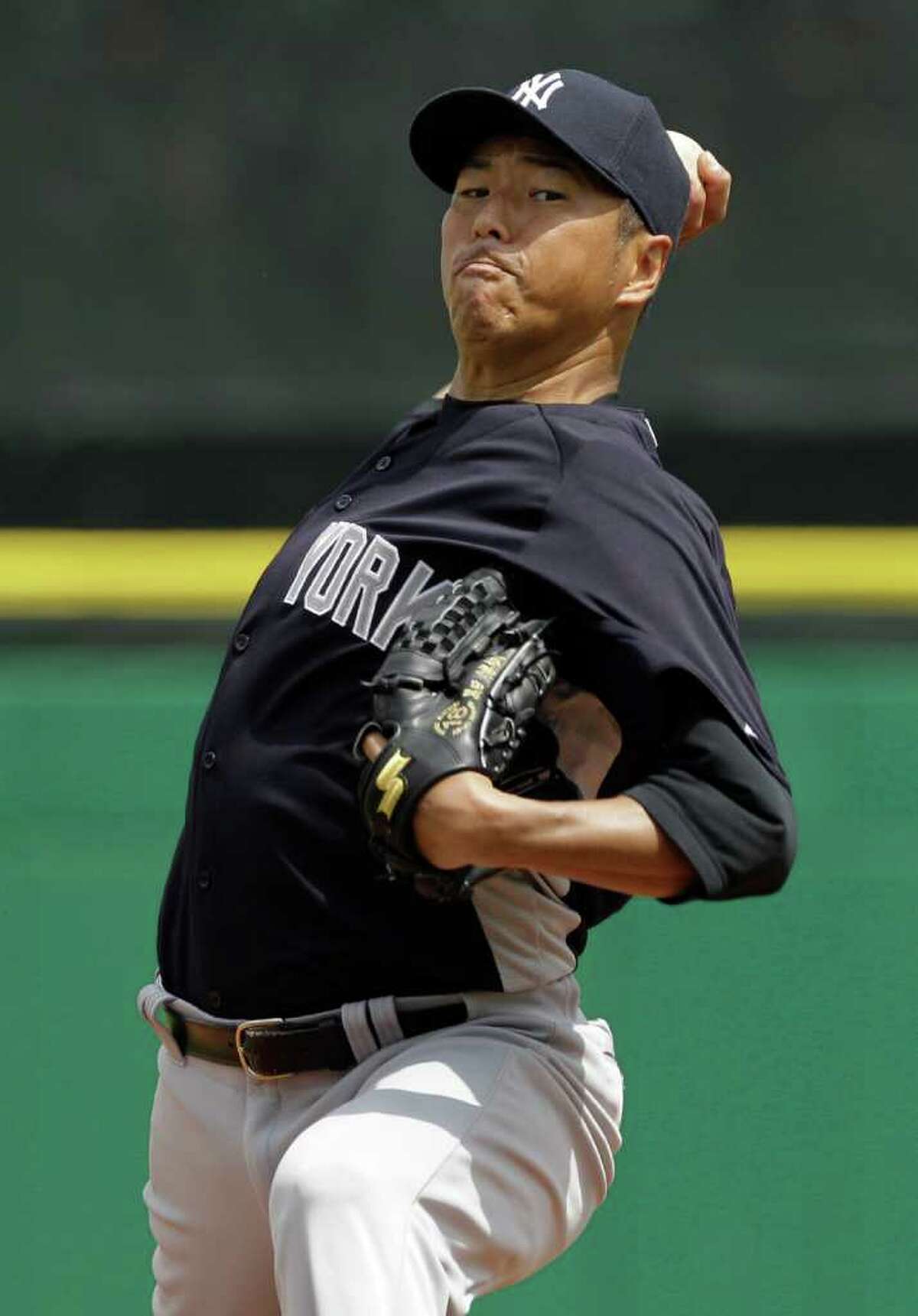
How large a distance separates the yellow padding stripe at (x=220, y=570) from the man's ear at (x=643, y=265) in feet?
3.64

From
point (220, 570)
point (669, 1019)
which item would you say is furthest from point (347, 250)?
point (669, 1019)

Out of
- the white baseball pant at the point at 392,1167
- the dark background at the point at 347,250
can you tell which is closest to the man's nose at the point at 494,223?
the white baseball pant at the point at 392,1167

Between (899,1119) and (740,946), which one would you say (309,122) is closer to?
(740,946)

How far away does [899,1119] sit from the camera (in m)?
3.59

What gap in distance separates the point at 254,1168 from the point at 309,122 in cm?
192

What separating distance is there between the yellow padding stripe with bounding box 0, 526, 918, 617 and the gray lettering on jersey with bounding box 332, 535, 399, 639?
1.29 m

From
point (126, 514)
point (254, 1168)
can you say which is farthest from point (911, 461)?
point (254, 1168)

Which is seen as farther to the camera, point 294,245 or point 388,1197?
point 294,245

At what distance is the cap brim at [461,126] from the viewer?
2.44 meters

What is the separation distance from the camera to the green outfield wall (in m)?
3.56

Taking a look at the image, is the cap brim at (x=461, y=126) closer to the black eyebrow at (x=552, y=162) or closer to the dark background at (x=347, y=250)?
the black eyebrow at (x=552, y=162)

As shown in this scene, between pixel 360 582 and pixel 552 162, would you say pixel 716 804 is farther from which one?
pixel 552 162

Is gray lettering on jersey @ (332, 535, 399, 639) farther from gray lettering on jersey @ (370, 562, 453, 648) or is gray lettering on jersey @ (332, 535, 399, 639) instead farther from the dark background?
the dark background

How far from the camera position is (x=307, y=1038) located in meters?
2.33
